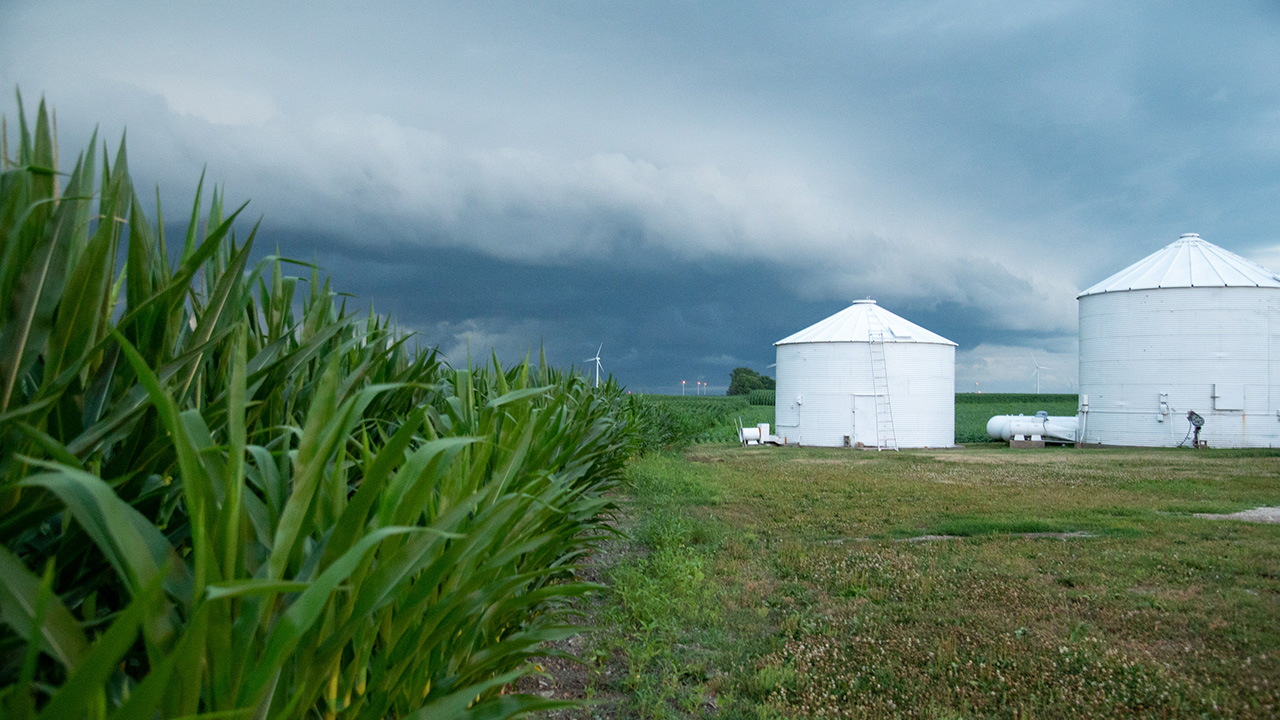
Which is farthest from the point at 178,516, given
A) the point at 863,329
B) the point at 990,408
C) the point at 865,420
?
the point at 990,408

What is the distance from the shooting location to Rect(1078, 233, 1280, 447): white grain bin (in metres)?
20.5

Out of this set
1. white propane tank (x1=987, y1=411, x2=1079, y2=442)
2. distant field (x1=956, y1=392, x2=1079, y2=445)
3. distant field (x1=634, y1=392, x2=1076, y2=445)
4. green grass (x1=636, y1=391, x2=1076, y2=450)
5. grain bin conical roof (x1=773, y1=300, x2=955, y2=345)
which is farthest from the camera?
distant field (x1=956, y1=392, x2=1079, y2=445)

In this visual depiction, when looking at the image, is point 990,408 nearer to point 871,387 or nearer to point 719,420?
point 719,420

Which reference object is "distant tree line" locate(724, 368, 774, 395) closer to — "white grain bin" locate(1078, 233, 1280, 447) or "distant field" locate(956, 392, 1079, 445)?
"distant field" locate(956, 392, 1079, 445)

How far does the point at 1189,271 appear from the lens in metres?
21.5

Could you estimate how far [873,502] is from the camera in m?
9.71

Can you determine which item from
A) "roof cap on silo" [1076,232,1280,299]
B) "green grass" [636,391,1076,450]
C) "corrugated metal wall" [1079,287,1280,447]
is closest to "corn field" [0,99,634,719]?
"green grass" [636,391,1076,450]

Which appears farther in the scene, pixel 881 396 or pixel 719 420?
pixel 719 420

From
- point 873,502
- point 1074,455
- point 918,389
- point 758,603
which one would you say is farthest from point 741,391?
point 758,603

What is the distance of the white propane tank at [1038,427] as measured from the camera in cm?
2372

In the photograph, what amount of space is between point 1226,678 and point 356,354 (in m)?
4.39

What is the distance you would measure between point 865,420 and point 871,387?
1143 mm

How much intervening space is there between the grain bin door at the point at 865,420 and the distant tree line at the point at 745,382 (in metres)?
49.6

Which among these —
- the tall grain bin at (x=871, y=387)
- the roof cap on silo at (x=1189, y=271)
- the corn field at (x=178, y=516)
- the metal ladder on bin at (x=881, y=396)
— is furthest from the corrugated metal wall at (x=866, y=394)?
the corn field at (x=178, y=516)
